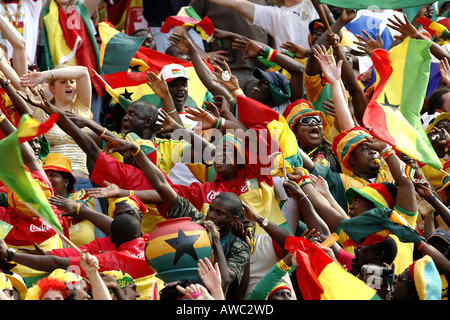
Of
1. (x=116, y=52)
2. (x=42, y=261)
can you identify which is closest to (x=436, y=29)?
(x=116, y=52)

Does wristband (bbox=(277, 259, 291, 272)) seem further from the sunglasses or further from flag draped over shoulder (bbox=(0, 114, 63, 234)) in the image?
the sunglasses

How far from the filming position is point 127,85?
10.7 metres

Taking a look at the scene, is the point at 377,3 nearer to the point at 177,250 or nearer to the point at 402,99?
the point at 402,99

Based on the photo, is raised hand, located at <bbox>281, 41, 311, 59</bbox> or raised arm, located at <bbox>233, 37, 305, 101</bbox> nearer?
raised arm, located at <bbox>233, 37, 305, 101</bbox>

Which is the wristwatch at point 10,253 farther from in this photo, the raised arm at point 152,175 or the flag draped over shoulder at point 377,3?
the flag draped over shoulder at point 377,3

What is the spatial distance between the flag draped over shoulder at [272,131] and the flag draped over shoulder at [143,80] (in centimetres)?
161

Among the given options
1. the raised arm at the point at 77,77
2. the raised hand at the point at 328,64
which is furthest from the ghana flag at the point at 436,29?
the raised arm at the point at 77,77

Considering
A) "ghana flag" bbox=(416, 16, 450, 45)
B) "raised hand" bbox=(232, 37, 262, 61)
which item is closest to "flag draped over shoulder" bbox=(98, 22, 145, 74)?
"raised hand" bbox=(232, 37, 262, 61)

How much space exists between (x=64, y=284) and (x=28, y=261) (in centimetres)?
109

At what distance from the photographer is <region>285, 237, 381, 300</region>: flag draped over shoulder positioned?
6215mm

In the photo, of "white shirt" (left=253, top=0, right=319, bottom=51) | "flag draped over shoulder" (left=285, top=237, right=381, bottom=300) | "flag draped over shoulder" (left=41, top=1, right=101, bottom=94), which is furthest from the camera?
"white shirt" (left=253, top=0, right=319, bottom=51)

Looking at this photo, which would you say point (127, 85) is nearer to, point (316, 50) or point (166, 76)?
point (166, 76)

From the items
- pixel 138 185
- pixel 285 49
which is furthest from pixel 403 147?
pixel 285 49

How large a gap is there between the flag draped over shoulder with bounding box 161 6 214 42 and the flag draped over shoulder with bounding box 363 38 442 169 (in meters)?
3.01
